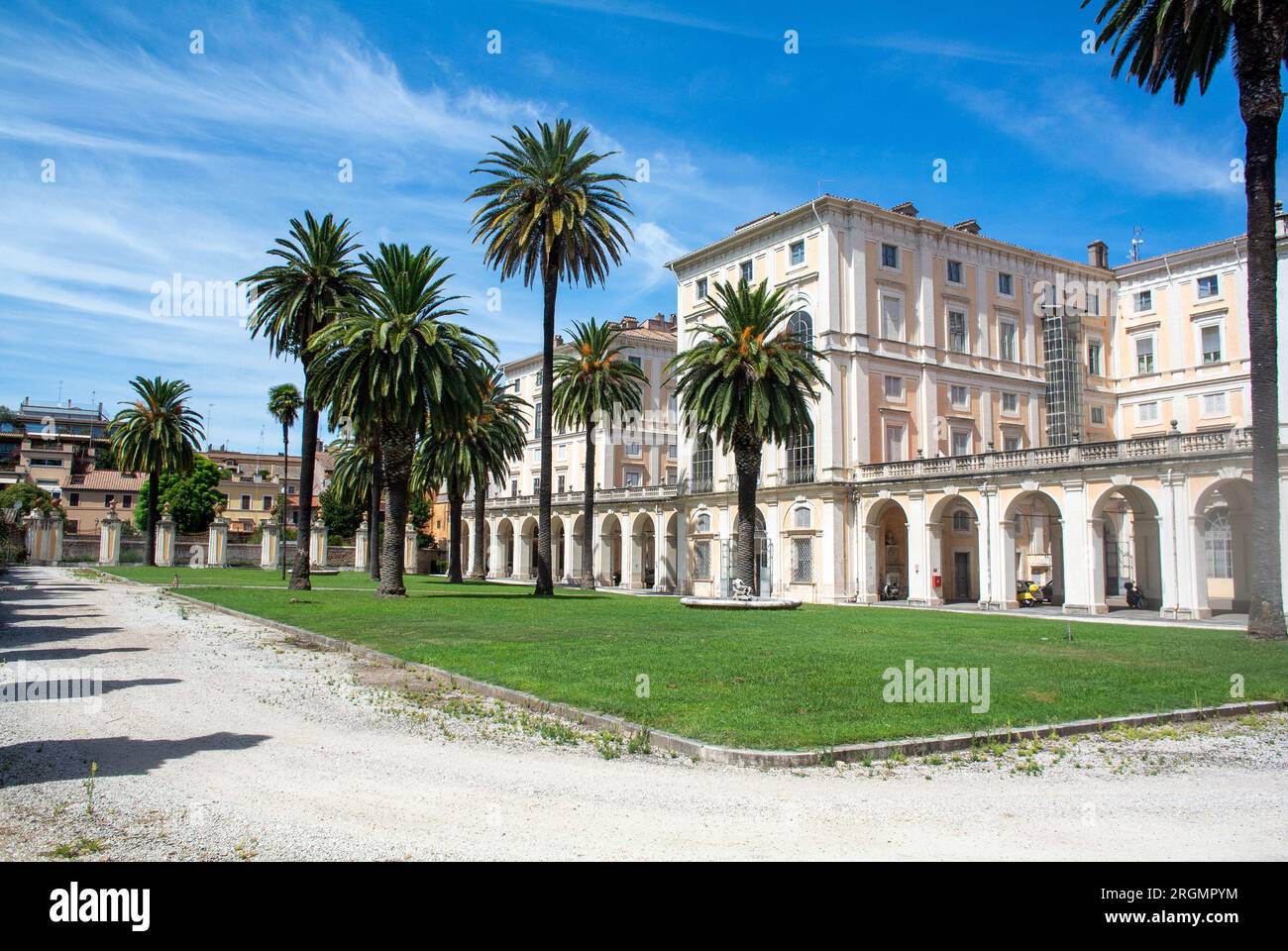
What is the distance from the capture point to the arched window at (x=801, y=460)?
153 ft

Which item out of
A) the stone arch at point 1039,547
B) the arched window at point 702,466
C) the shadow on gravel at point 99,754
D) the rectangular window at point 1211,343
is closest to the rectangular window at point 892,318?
the stone arch at point 1039,547

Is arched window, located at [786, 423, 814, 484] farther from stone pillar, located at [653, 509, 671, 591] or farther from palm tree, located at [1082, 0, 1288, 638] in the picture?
palm tree, located at [1082, 0, 1288, 638]

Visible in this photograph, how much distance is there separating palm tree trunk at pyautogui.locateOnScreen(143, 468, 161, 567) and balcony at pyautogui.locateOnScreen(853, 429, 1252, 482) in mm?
54272

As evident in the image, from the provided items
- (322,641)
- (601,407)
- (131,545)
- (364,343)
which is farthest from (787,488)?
(131,545)

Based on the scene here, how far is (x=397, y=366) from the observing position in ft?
110

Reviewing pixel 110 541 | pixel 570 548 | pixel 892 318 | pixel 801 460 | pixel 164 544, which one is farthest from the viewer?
pixel 164 544

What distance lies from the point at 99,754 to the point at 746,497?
99.1 feet

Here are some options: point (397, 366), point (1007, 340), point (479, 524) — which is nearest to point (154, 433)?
point (479, 524)

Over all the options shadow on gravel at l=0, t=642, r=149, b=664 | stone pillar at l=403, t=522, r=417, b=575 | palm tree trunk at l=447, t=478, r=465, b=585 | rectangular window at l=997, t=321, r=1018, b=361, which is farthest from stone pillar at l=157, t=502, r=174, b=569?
rectangular window at l=997, t=321, r=1018, b=361

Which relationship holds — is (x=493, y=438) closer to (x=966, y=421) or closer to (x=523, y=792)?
(x=966, y=421)

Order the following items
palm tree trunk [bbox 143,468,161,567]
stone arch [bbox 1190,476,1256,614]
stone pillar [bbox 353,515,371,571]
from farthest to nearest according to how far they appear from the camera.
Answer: stone pillar [bbox 353,515,371,571]
palm tree trunk [bbox 143,468,161,567]
stone arch [bbox 1190,476,1256,614]

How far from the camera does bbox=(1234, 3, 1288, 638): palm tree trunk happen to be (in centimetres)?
2222

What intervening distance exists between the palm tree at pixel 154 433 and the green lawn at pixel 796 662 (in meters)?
43.9

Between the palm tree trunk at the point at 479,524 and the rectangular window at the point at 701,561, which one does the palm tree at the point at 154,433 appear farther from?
the rectangular window at the point at 701,561
